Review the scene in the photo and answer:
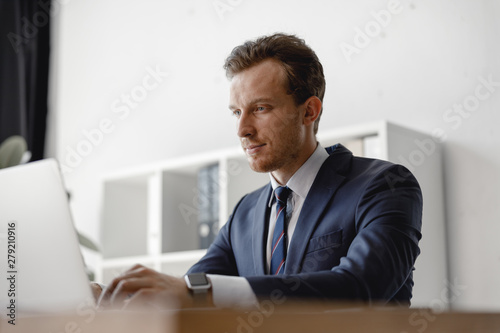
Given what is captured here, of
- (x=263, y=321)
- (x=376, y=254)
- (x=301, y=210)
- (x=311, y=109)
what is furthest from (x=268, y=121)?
(x=263, y=321)

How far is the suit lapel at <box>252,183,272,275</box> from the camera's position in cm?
173

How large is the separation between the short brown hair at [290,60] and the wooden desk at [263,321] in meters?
1.16

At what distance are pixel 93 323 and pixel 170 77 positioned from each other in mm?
3095

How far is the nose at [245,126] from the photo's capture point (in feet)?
5.92

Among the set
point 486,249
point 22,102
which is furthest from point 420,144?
point 22,102

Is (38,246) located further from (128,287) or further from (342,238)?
(342,238)

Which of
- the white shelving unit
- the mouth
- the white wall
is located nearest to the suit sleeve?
the mouth

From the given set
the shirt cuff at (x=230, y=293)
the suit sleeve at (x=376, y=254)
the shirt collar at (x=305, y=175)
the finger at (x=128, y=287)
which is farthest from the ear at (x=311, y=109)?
the finger at (x=128, y=287)

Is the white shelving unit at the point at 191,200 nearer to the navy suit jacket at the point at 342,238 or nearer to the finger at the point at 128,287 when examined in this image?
the navy suit jacket at the point at 342,238

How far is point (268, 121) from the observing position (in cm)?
182

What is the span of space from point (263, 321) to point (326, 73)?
235 cm

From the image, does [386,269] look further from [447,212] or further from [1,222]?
[447,212]

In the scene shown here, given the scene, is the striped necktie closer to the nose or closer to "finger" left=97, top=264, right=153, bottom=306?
the nose

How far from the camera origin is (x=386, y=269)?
1.29 m
